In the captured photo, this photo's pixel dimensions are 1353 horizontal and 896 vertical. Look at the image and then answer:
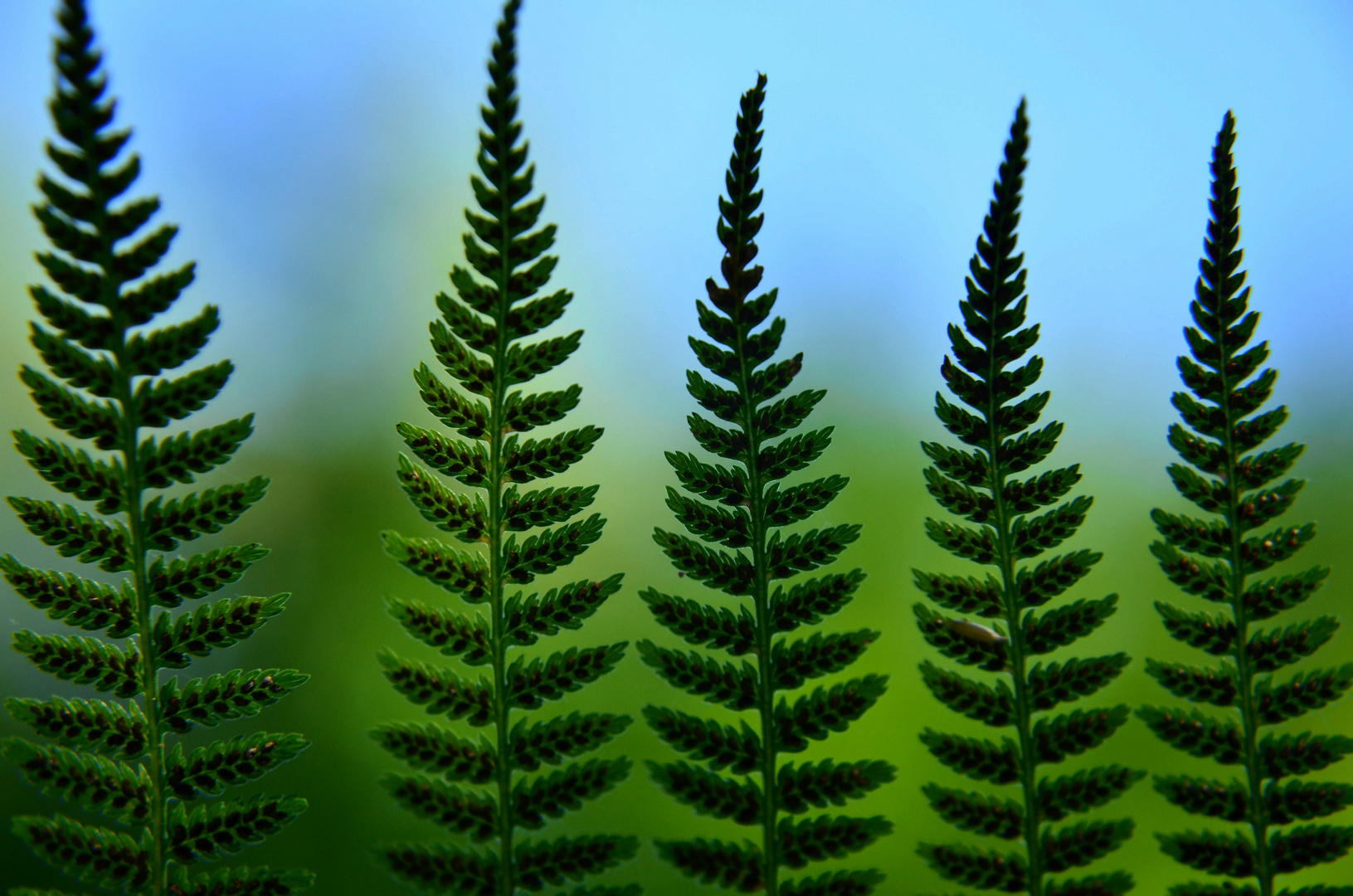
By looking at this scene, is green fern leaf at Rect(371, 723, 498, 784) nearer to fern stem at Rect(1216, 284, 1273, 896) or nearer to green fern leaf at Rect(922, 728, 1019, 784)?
green fern leaf at Rect(922, 728, 1019, 784)

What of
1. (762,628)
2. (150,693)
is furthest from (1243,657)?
(150,693)

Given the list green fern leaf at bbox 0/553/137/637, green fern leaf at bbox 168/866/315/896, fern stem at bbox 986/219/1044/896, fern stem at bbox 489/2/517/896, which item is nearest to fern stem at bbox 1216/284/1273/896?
fern stem at bbox 986/219/1044/896

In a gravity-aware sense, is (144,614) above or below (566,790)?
above

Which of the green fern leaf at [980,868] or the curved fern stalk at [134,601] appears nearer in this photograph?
the curved fern stalk at [134,601]

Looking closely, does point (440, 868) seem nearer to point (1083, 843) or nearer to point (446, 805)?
point (446, 805)

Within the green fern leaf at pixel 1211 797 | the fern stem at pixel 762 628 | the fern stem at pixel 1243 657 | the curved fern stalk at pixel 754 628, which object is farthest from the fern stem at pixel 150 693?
the fern stem at pixel 1243 657

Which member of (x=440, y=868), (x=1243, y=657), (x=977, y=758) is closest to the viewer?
(x=440, y=868)

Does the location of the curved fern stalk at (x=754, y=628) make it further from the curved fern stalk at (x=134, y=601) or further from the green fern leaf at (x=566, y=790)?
the curved fern stalk at (x=134, y=601)
